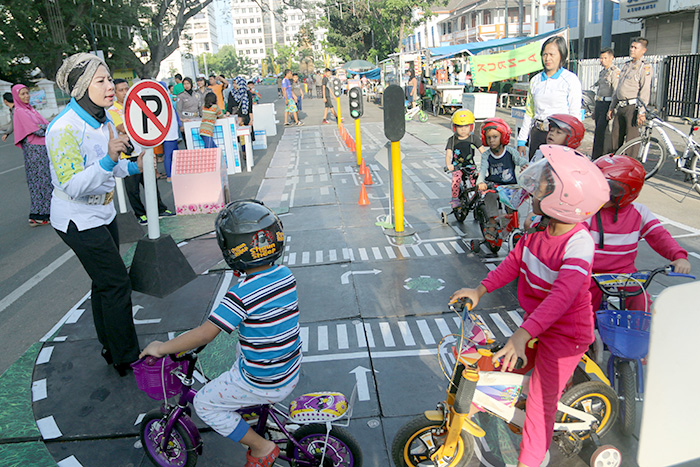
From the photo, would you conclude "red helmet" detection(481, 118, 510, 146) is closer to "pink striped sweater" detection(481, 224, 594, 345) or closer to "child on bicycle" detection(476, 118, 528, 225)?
"child on bicycle" detection(476, 118, 528, 225)

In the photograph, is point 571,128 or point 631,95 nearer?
point 571,128

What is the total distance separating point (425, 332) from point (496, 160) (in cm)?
247

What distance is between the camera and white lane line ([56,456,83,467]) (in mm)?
3227

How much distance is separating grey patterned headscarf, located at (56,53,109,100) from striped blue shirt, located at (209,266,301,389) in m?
2.11

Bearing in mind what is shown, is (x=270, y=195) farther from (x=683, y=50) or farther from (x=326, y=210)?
(x=683, y=50)

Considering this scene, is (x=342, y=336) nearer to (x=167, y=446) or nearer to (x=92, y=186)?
(x=167, y=446)

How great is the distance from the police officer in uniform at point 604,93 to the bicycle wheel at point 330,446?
30.5 feet

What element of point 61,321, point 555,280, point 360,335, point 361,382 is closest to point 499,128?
point 360,335

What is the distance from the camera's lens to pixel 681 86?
15.6 metres

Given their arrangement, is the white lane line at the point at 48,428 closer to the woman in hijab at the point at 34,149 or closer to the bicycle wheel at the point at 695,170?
the woman in hijab at the point at 34,149

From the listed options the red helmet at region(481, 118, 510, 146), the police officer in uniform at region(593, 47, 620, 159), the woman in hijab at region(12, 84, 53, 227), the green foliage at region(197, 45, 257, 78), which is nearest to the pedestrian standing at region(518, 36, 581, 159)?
the red helmet at region(481, 118, 510, 146)

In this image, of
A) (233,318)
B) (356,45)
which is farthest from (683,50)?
(356,45)

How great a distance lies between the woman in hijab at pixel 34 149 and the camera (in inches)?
325

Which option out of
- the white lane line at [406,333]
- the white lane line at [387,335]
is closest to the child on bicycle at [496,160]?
the white lane line at [406,333]
